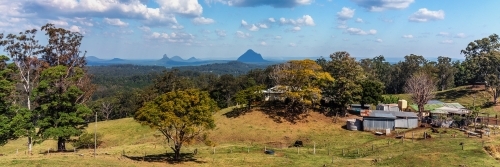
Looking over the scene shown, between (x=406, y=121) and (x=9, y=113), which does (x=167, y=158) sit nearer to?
(x=9, y=113)

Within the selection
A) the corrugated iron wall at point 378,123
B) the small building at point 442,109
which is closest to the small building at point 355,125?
the corrugated iron wall at point 378,123

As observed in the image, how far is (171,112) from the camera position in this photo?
38.9m

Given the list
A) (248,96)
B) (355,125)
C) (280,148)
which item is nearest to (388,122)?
(355,125)

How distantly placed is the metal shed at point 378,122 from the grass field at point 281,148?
194 centimetres

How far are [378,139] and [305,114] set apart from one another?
54.2 ft

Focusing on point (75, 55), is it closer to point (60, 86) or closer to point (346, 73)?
point (60, 86)

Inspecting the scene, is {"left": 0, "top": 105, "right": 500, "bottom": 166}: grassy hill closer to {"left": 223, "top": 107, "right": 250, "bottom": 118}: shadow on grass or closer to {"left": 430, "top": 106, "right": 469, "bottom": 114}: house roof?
{"left": 223, "top": 107, "right": 250, "bottom": 118}: shadow on grass

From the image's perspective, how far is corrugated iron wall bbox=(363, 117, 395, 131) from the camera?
191 feet

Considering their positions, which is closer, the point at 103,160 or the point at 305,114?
the point at 103,160

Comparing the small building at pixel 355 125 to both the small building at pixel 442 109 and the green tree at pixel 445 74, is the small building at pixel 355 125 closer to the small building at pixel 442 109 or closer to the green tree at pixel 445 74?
the small building at pixel 442 109

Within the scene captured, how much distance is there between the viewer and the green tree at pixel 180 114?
127 feet

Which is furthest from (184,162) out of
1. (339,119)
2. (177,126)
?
(339,119)

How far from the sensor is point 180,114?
40.0 meters

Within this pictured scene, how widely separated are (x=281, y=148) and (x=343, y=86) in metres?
21.4
